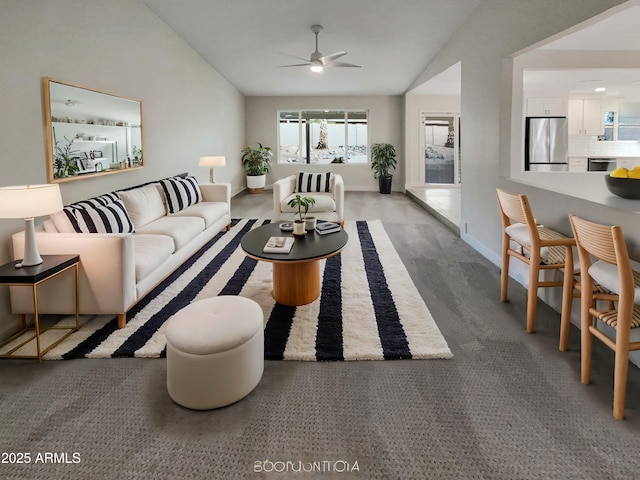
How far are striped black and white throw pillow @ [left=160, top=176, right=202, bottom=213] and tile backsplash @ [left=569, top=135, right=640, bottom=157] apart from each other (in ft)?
23.4

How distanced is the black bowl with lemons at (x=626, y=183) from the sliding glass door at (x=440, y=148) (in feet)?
25.6

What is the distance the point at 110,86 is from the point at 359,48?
3.96 metres

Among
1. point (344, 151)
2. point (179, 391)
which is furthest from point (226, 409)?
point (344, 151)

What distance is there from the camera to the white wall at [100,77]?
2.81 metres

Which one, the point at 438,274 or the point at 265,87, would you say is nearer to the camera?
the point at 438,274

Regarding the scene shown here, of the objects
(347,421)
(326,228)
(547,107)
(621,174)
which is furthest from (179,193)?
(547,107)

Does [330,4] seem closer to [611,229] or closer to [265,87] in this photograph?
[611,229]

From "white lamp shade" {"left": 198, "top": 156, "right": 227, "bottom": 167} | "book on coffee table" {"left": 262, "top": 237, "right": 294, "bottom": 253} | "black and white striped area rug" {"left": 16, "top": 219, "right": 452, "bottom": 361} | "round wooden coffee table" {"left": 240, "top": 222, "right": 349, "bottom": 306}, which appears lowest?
"black and white striped area rug" {"left": 16, "top": 219, "right": 452, "bottom": 361}

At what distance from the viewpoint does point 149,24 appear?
496 cm

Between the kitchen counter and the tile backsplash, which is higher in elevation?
the tile backsplash

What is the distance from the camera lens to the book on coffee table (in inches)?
125

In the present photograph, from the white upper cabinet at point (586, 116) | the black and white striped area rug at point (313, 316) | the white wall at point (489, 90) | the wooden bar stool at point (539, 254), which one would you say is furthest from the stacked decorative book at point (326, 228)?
the white upper cabinet at point (586, 116)

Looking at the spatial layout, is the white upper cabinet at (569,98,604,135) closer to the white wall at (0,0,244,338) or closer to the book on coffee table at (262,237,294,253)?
the white wall at (0,0,244,338)

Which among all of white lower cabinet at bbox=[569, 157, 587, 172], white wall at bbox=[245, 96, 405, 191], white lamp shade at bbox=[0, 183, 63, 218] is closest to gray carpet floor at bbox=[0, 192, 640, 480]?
white lamp shade at bbox=[0, 183, 63, 218]
